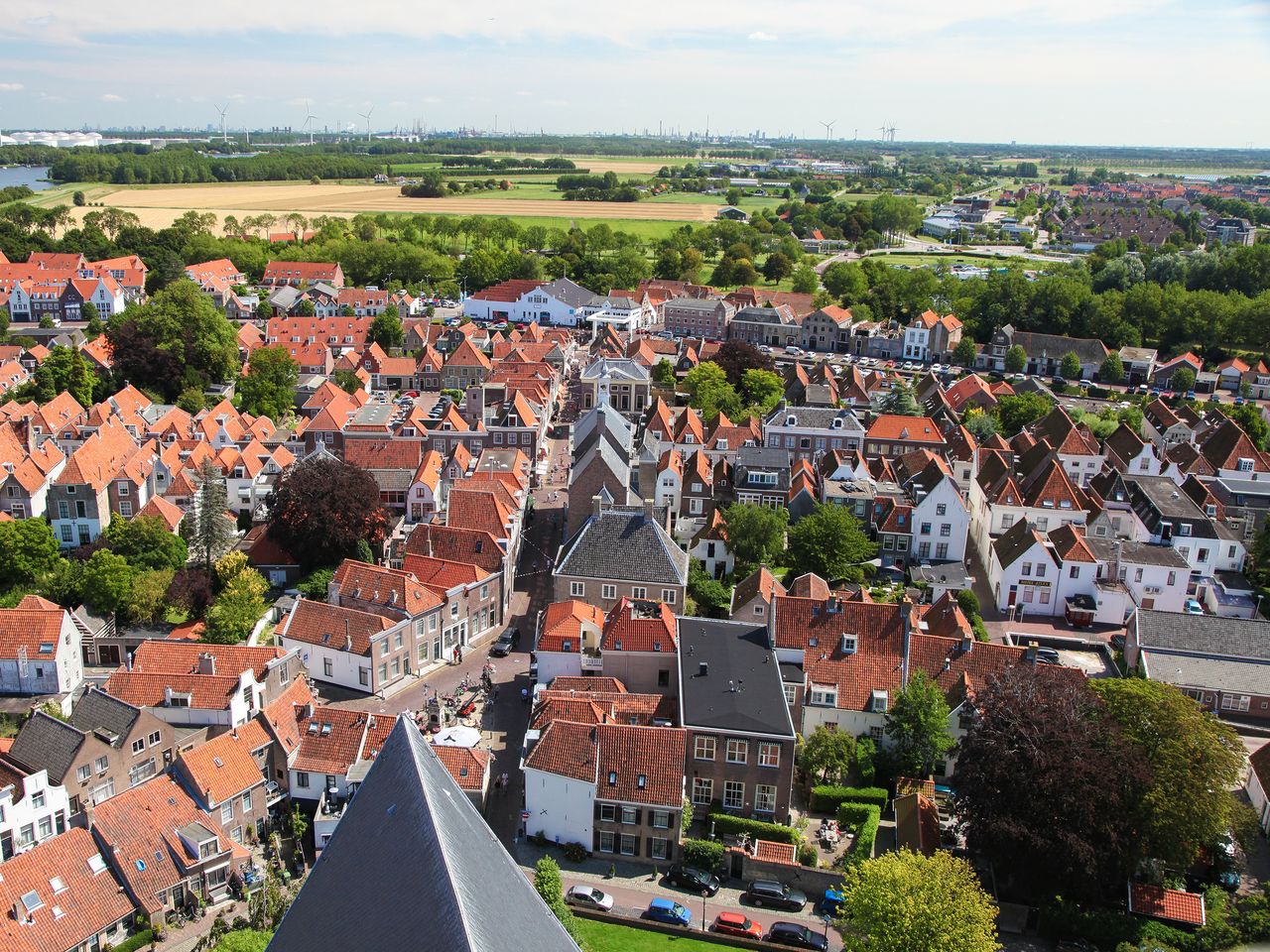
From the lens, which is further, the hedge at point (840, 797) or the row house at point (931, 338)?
the row house at point (931, 338)

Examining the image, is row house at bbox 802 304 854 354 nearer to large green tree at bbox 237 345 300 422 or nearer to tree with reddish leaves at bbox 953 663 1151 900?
large green tree at bbox 237 345 300 422

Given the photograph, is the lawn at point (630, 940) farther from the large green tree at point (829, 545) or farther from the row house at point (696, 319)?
the row house at point (696, 319)

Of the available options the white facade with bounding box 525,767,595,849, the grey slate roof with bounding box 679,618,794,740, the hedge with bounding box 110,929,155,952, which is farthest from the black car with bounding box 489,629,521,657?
the hedge with bounding box 110,929,155,952

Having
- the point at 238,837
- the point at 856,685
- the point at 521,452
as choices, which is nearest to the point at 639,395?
the point at 521,452

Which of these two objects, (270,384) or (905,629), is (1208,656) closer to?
(905,629)

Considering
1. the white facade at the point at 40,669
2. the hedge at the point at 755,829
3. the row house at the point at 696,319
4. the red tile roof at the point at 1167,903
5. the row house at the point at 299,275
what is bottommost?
the red tile roof at the point at 1167,903

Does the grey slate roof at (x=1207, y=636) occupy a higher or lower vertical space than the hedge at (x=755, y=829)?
higher

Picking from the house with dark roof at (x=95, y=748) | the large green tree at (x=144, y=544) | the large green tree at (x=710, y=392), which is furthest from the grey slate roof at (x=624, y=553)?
the large green tree at (x=710, y=392)

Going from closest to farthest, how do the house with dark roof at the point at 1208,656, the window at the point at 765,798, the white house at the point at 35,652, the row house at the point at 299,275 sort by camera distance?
1. the window at the point at 765,798
2. the white house at the point at 35,652
3. the house with dark roof at the point at 1208,656
4. the row house at the point at 299,275
